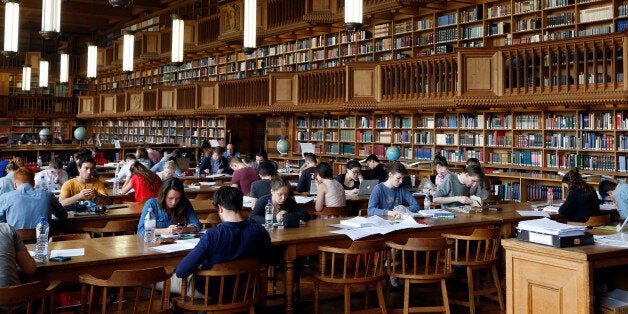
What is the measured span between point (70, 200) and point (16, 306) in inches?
96.7

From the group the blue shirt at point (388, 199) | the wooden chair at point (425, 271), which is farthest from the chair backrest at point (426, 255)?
the blue shirt at point (388, 199)

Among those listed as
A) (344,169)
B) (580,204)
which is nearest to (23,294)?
(580,204)

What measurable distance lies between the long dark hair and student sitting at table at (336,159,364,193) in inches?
131

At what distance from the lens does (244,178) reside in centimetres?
739

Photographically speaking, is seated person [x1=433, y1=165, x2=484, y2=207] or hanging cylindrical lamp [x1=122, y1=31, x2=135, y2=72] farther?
hanging cylindrical lamp [x1=122, y1=31, x2=135, y2=72]

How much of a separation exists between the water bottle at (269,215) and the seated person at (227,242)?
0.81m

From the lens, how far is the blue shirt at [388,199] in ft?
17.5

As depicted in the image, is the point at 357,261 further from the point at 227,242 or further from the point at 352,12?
the point at 352,12

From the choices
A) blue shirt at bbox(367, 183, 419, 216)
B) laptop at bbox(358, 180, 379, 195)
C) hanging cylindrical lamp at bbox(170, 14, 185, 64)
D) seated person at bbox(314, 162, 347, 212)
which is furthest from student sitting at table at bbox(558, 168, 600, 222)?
hanging cylindrical lamp at bbox(170, 14, 185, 64)

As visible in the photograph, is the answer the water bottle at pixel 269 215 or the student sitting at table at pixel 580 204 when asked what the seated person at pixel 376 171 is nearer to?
the student sitting at table at pixel 580 204

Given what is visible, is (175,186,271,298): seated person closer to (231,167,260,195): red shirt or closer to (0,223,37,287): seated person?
(0,223,37,287): seated person

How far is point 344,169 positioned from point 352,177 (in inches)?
179

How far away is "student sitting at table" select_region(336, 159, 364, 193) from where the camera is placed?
748 centimetres

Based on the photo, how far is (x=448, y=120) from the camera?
10609mm
